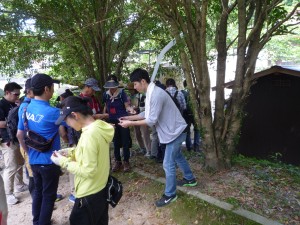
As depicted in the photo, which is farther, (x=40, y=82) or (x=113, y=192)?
(x=40, y=82)

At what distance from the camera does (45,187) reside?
3.24 m

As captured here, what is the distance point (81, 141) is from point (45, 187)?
118cm

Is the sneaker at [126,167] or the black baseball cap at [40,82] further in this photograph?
the sneaker at [126,167]

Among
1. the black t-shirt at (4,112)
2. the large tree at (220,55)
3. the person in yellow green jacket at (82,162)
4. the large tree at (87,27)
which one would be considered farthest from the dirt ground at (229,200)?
the large tree at (87,27)

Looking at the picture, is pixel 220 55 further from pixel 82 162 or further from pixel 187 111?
pixel 82 162

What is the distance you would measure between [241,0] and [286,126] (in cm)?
493

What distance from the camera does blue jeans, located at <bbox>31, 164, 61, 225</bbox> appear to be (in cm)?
323

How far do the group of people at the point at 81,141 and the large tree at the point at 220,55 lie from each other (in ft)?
2.63

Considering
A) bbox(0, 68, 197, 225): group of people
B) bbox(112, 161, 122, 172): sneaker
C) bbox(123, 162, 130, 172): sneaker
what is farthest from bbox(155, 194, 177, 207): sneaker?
bbox(112, 161, 122, 172): sneaker

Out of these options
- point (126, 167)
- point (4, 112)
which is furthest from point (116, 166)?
point (4, 112)

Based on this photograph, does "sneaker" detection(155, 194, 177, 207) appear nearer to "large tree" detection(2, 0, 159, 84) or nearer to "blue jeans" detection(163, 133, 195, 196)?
"blue jeans" detection(163, 133, 195, 196)

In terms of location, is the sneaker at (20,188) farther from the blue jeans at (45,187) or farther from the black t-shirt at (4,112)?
the blue jeans at (45,187)

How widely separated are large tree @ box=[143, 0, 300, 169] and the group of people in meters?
0.80

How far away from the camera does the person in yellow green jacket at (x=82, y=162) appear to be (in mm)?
2422
